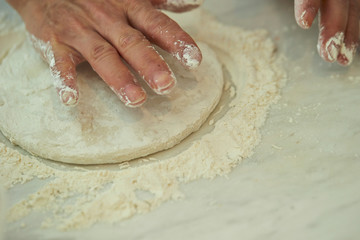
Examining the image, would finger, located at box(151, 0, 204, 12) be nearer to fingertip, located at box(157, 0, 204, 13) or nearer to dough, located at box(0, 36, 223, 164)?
fingertip, located at box(157, 0, 204, 13)

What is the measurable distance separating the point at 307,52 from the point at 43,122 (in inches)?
36.2

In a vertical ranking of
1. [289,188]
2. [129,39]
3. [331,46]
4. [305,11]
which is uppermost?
[129,39]

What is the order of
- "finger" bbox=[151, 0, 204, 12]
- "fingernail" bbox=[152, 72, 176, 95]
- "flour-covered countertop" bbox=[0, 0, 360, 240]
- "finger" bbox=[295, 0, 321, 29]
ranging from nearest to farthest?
"flour-covered countertop" bbox=[0, 0, 360, 240] < "fingernail" bbox=[152, 72, 176, 95] < "finger" bbox=[295, 0, 321, 29] < "finger" bbox=[151, 0, 204, 12]

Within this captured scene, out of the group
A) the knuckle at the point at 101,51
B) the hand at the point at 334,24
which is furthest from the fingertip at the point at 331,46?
the knuckle at the point at 101,51

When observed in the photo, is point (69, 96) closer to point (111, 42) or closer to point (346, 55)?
point (111, 42)

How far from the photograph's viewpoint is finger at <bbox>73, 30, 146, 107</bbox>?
3.12 feet

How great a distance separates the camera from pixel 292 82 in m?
1.23

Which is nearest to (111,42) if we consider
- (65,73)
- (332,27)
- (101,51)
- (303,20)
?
(101,51)

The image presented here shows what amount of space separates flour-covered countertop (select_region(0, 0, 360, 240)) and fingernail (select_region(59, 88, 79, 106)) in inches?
12.9

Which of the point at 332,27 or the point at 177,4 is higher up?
the point at 177,4

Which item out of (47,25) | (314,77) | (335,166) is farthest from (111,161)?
(314,77)

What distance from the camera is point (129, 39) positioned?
1.01m

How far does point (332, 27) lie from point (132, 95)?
2.12 feet

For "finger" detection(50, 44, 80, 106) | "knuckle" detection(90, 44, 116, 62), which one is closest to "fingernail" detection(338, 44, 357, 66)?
"knuckle" detection(90, 44, 116, 62)
